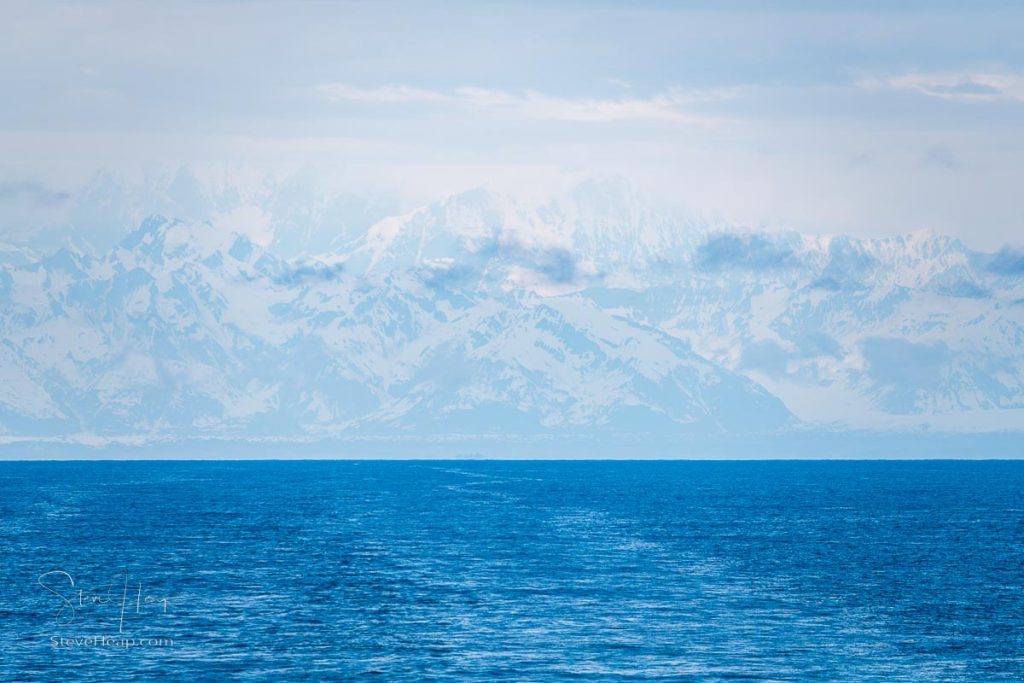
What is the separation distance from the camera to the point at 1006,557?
519ft

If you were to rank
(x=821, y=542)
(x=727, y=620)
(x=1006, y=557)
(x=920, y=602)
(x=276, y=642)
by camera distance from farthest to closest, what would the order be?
(x=821, y=542), (x=1006, y=557), (x=920, y=602), (x=727, y=620), (x=276, y=642)

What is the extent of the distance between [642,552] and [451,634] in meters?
59.9

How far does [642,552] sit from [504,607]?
155 ft

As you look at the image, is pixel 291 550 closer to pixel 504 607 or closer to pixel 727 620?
pixel 504 607

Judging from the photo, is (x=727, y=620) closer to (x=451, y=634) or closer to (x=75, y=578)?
(x=451, y=634)

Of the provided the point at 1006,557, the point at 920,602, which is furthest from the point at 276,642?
the point at 1006,557

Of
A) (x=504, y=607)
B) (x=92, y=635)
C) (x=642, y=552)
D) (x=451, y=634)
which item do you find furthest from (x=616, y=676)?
(x=642, y=552)

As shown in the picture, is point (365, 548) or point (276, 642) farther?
point (365, 548)

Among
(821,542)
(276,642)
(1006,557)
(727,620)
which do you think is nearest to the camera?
(276,642)

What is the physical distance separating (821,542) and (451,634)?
3237 inches

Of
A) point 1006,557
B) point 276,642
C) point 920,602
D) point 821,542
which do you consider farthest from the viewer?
point 821,542

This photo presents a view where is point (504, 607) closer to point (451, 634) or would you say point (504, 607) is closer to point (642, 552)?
point (451, 634)

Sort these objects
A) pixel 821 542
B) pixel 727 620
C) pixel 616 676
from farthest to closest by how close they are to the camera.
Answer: pixel 821 542 → pixel 727 620 → pixel 616 676

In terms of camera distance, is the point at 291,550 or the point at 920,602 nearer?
the point at 920,602
